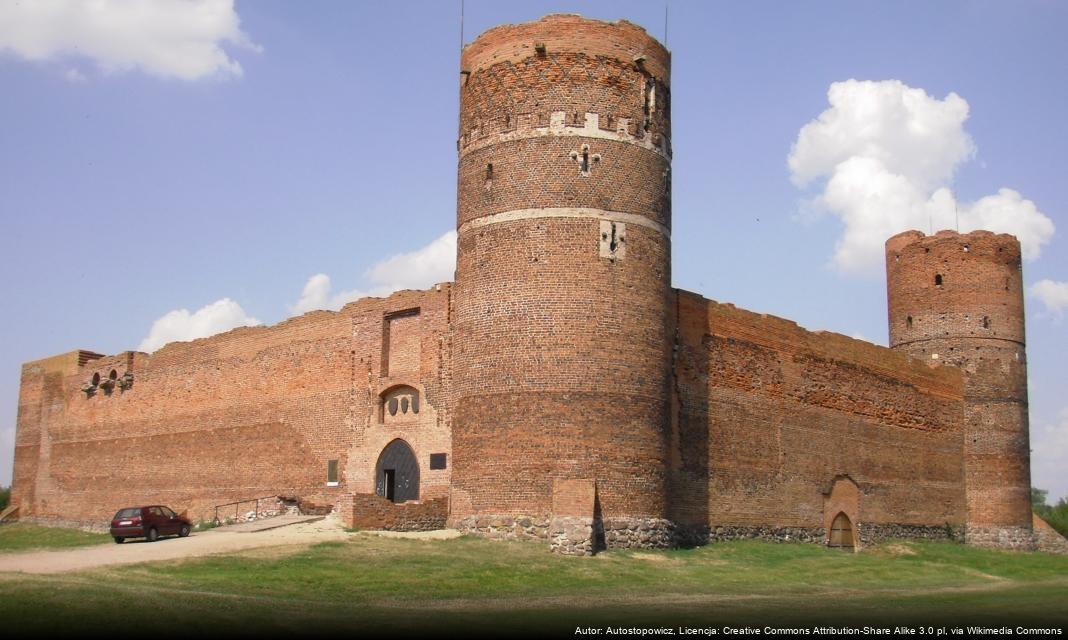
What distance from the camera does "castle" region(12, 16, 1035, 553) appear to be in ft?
86.4

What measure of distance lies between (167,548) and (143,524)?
3.10m

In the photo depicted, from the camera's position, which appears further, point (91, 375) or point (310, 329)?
point (91, 375)

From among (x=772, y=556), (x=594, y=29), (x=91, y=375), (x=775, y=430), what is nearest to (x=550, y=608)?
(x=772, y=556)

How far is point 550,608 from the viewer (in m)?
18.1

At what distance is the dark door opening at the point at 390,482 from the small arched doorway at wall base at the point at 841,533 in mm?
13027

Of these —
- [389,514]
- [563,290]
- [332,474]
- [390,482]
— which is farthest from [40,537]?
[563,290]

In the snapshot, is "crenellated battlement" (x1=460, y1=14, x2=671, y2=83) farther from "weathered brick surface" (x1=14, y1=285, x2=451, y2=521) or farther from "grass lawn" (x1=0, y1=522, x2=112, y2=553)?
"grass lawn" (x1=0, y1=522, x2=112, y2=553)

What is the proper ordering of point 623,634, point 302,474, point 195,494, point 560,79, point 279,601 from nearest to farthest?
point 623,634
point 279,601
point 560,79
point 302,474
point 195,494

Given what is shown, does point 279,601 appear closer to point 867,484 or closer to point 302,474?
point 302,474

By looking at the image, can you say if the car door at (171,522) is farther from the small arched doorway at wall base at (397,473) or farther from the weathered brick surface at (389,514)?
the small arched doorway at wall base at (397,473)

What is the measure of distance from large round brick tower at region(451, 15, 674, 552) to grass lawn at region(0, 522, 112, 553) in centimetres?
1068

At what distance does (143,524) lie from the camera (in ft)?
90.7

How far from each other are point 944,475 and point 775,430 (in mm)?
10231

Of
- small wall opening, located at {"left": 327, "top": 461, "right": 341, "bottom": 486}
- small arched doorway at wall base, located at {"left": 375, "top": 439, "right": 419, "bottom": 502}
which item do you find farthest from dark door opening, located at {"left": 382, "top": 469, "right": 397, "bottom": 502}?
small wall opening, located at {"left": 327, "top": 461, "right": 341, "bottom": 486}
